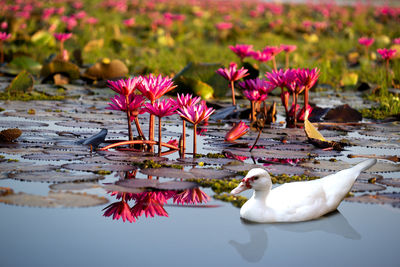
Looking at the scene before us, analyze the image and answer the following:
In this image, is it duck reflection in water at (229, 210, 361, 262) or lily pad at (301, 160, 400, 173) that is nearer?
duck reflection in water at (229, 210, 361, 262)

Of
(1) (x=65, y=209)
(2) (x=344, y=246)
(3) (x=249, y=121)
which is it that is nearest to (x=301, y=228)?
(2) (x=344, y=246)

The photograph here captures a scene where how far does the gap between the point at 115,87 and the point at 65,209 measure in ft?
3.43

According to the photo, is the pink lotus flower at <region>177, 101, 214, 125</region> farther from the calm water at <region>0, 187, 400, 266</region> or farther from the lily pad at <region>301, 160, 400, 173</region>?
the calm water at <region>0, 187, 400, 266</region>

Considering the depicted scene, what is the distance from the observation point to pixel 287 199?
2443mm

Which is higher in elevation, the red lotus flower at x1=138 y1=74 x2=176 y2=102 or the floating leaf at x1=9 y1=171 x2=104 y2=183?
the red lotus flower at x1=138 y1=74 x2=176 y2=102

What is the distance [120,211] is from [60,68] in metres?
4.46

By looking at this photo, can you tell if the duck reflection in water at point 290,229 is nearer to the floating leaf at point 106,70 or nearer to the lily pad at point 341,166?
the lily pad at point 341,166

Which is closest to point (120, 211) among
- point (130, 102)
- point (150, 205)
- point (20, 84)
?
point (150, 205)

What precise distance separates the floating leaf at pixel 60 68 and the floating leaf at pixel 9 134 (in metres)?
3.03

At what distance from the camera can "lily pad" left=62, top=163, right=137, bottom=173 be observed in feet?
10.0

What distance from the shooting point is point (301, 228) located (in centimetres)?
239

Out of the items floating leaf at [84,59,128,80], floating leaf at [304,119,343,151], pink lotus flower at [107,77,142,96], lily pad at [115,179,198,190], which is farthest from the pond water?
floating leaf at [84,59,128,80]

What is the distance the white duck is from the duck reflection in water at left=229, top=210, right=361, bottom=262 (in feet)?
0.08

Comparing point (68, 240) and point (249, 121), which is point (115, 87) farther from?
point (249, 121)
